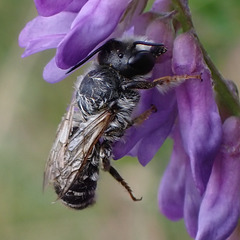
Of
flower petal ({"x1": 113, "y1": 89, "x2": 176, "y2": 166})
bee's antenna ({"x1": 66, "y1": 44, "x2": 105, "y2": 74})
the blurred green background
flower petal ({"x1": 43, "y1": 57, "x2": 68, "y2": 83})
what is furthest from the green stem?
the blurred green background

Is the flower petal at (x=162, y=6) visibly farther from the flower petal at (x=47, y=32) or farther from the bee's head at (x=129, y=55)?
the flower petal at (x=47, y=32)

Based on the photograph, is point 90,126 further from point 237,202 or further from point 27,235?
point 27,235

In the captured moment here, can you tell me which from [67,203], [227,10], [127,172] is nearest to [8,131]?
[127,172]

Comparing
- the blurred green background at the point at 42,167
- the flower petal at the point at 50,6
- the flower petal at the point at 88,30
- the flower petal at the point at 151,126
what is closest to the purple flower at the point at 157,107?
the flower petal at the point at 151,126

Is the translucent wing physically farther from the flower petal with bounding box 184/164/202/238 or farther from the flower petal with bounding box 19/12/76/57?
the flower petal with bounding box 184/164/202/238

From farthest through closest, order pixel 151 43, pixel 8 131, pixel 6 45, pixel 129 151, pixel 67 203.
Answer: pixel 6 45
pixel 8 131
pixel 67 203
pixel 129 151
pixel 151 43

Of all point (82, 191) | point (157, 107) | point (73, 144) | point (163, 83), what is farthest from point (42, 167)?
point (163, 83)
